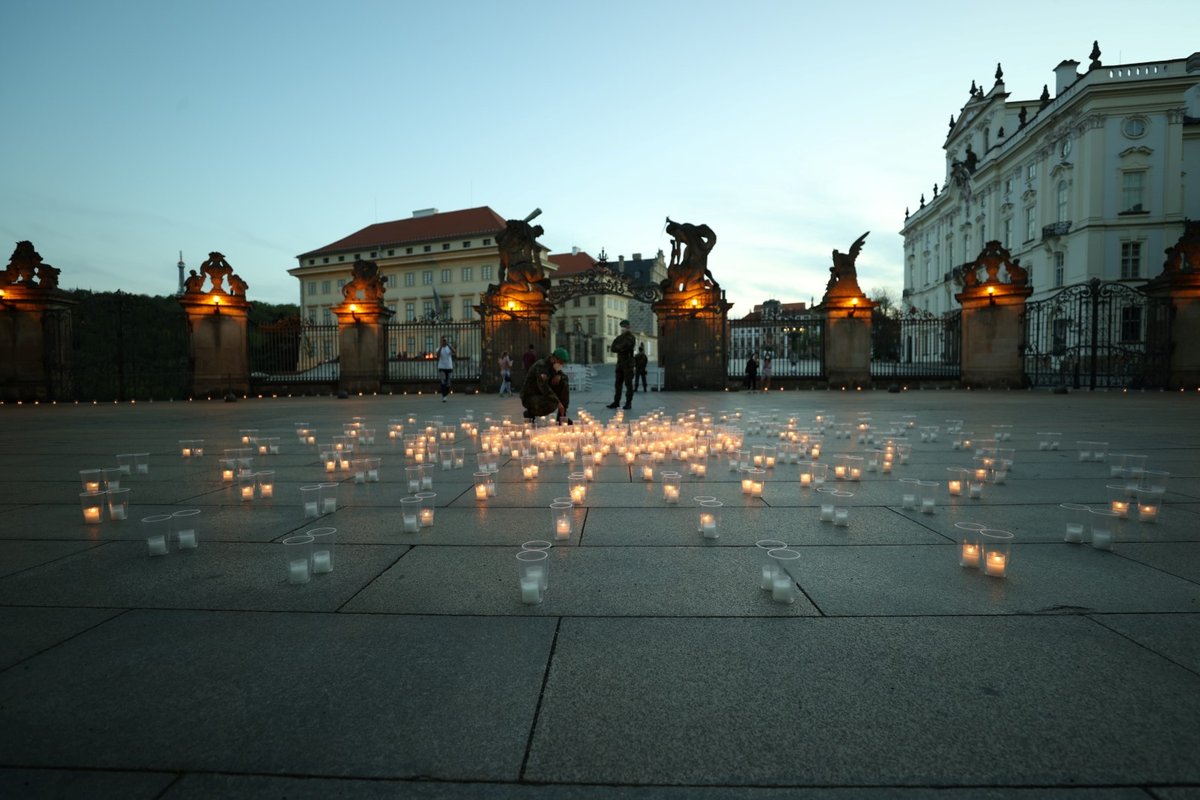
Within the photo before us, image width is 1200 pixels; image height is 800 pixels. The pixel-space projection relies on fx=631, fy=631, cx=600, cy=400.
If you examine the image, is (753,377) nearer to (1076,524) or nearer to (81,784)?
(1076,524)

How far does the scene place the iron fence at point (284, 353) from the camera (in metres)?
27.1

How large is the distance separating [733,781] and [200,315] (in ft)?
89.8

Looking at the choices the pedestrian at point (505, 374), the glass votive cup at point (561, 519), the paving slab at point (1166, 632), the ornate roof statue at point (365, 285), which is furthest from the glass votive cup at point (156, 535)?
the ornate roof statue at point (365, 285)

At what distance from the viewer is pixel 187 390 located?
2438cm

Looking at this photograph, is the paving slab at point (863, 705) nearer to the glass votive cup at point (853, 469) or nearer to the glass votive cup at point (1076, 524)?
the glass votive cup at point (1076, 524)

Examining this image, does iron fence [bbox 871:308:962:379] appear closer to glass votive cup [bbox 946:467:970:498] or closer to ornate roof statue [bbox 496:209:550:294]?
ornate roof statue [bbox 496:209:550:294]

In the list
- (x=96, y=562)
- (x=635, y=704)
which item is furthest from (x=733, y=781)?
(x=96, y=562)

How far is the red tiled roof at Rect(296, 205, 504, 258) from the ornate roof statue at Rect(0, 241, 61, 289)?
5851 cm

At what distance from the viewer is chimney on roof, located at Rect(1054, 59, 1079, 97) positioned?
4653 centimetres

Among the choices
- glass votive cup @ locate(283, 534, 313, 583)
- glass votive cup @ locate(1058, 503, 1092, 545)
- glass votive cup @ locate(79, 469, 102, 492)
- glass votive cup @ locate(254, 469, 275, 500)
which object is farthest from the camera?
glass votive cup @ locate(254, 469, 275, 500)

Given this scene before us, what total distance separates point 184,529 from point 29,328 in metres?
25.0

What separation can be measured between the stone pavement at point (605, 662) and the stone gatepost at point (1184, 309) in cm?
2312

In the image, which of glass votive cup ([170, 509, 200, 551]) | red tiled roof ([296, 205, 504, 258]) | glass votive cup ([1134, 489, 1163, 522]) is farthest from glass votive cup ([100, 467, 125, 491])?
red tiled roof ([296, 205, 504, 258])

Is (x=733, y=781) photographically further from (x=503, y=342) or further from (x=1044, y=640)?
(x=503, y=342)
